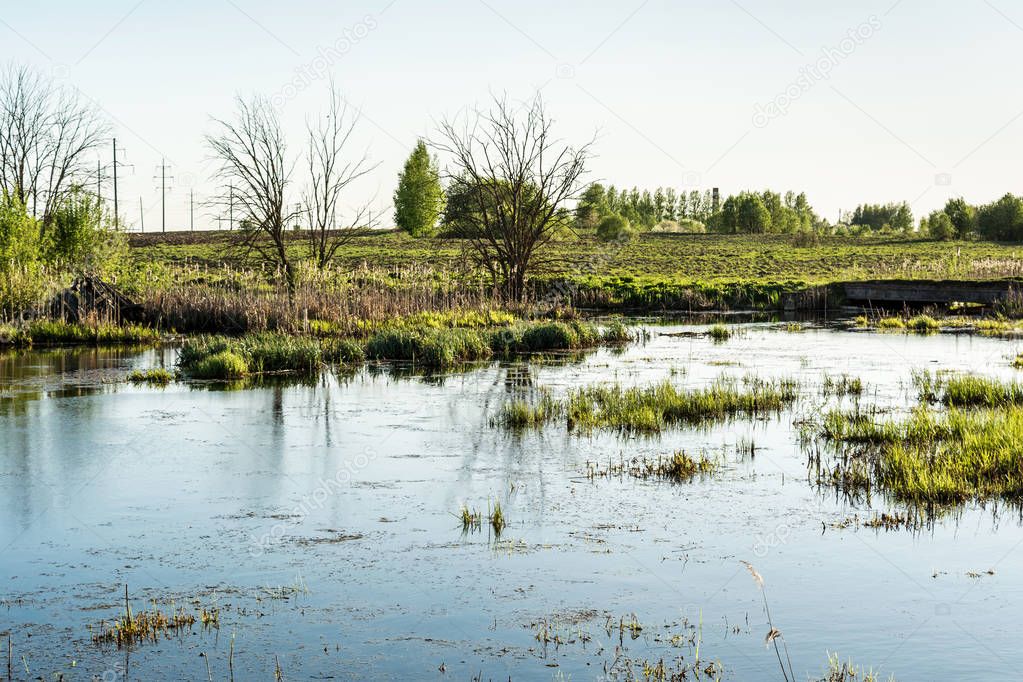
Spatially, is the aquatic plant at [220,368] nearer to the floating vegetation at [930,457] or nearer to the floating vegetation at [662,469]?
the floating vegetation at [662,469]

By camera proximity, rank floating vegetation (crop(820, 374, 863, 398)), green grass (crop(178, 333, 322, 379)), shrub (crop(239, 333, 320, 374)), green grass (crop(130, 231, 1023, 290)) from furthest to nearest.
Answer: green grass (crop(130, 231, 1023, 290)) < shrub (crop(239, 333, 320, 374)) < green grass (crop(178, 333, 322, 379)) < floating vegetation (crop(820, 374, 863, 398))

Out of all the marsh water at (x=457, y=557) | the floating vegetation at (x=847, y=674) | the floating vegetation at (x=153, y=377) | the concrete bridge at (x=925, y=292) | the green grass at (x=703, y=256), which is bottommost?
the floating vegetation at (x=847, y=674)

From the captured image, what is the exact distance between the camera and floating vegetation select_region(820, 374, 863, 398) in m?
17.2

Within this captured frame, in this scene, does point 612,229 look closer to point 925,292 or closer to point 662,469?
point 925,292

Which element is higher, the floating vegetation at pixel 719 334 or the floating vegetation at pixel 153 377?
the floating vegetation at pixel 719 334

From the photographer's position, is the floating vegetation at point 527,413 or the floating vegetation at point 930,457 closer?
the floating vegetation at point 930,457

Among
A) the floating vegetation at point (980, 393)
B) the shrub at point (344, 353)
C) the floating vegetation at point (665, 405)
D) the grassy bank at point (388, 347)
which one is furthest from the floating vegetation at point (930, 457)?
the shrub at point (344, 353)

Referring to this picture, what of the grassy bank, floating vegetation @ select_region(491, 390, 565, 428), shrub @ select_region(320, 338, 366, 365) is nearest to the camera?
floating vegetation @ select_region(491, 390, 565, 428)

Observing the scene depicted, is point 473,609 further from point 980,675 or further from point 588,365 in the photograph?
point 588,365

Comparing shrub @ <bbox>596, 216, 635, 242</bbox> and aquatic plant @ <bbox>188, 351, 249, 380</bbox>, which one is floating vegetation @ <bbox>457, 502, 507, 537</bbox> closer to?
aquatic plant @ <bbox>188, 351, 249, 380</bbox>

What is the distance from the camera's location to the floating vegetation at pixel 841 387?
17.2 m

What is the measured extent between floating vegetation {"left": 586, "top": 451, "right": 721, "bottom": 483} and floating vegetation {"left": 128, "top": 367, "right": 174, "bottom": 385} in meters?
10.2

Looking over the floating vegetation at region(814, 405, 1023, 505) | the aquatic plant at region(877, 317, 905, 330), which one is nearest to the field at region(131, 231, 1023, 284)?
the aquatic plant at region(877, 317, 905, 330)

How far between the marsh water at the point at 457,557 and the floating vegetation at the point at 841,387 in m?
2.17
